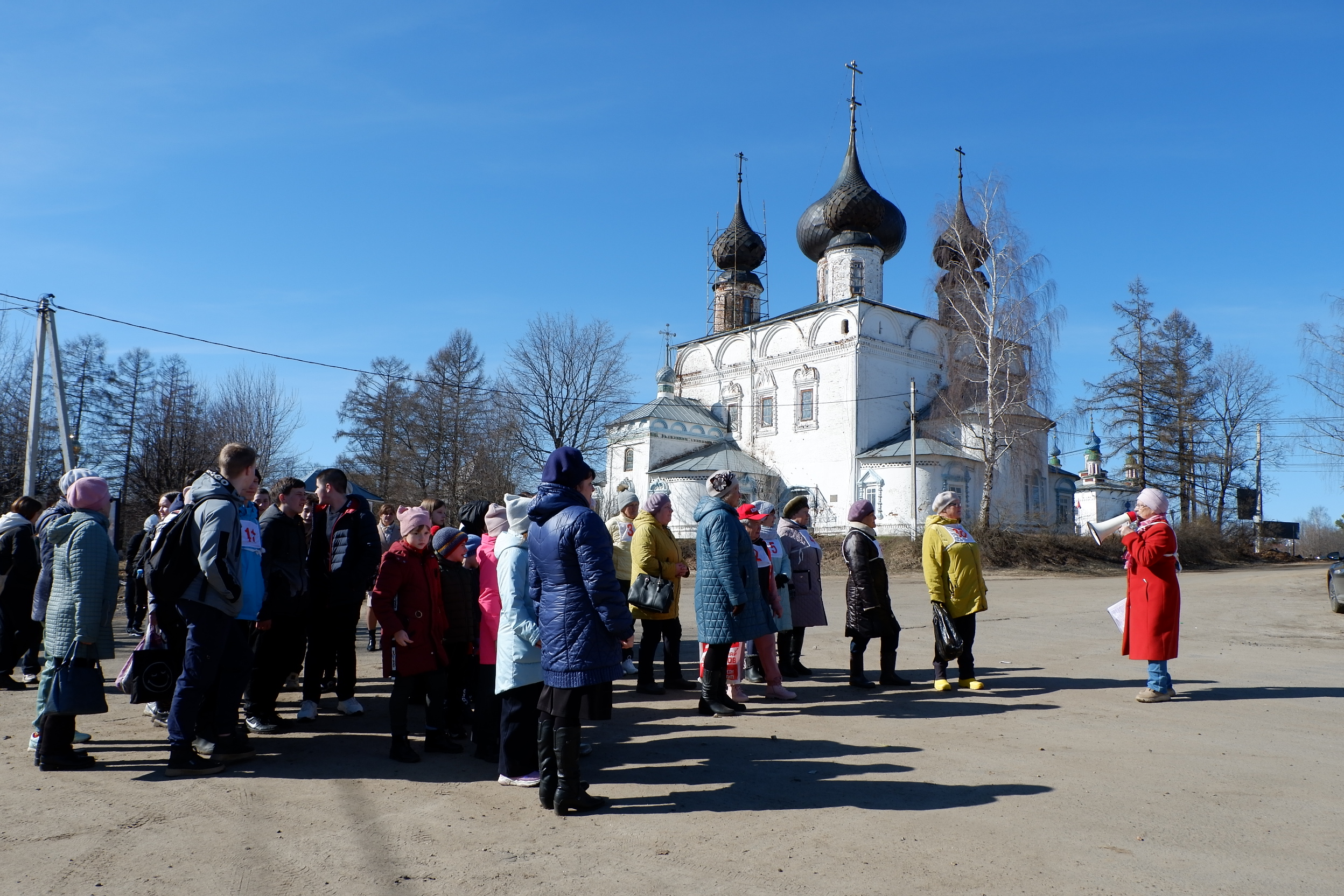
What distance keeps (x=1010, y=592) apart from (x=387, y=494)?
84.6ft

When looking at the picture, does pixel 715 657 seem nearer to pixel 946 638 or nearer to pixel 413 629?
pixel 946 638

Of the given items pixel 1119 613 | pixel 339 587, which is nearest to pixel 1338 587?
pixel 1119 613

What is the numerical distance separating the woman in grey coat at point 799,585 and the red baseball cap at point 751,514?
2.05 feet

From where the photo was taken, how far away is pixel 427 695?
570 centimetres

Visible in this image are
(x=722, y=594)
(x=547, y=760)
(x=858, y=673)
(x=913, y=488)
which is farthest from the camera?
(x=913, y=488)

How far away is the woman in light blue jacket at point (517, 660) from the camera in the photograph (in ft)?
15.9

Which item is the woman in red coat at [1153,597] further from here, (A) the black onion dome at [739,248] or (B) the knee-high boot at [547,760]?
(A) the black onion dome at [739,248]

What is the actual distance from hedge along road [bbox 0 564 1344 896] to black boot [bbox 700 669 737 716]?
26 centimetres

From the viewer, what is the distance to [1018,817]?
4277 millimetres

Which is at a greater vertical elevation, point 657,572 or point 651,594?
point 657,572

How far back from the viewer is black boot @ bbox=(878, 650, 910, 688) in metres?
8.17

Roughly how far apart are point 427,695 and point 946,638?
4520 mm

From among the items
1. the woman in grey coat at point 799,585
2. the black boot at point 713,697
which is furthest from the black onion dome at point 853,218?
the black boot at point 713,697

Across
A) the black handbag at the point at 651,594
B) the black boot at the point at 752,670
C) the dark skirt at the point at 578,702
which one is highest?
the black handbag at the point at 651,594
